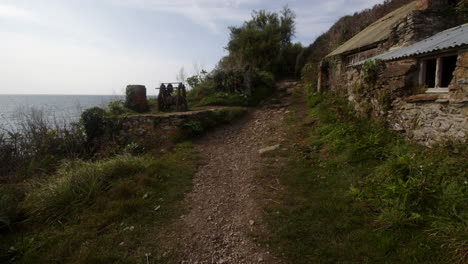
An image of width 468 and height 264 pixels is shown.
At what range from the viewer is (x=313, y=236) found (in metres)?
Result: 2.82

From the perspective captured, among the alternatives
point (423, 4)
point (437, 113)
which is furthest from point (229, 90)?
point (437, 113)

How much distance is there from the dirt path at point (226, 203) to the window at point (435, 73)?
145 inches

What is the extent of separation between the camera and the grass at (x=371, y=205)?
244 cm

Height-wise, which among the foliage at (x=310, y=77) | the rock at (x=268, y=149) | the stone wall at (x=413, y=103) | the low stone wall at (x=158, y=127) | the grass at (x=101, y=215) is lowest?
the grass at (x=101, y=215)

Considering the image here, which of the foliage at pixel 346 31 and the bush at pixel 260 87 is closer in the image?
the bush at pixel 260 87

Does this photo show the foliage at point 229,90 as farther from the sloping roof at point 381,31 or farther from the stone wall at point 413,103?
the stone wall at point 413,103

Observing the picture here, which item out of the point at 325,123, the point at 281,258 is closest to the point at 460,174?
the point at 281,258

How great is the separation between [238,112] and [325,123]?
403 centimetres

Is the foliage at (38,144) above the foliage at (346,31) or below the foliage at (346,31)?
below

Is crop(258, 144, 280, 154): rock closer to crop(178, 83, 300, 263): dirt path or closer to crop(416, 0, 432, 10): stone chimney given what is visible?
crop(178, 83, 300, 263): dirt path

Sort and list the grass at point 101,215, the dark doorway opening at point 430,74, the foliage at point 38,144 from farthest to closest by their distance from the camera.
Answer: the foliage at point 38,144
the dark doorway opening at point 430,74
the grass at point 101,215

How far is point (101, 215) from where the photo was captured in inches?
140

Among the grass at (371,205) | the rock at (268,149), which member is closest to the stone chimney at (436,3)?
the grass at (371,205)

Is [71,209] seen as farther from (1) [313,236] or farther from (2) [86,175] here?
(1) [313,236]
